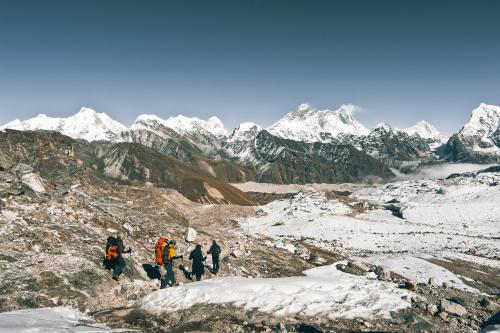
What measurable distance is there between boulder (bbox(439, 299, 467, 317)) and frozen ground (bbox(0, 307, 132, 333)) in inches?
485

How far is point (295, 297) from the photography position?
683 inches

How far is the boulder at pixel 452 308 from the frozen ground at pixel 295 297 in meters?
1.28

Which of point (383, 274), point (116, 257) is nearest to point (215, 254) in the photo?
point (116, 257)

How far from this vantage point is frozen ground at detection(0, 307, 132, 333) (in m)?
14.0

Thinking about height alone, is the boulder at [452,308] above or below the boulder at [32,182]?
below

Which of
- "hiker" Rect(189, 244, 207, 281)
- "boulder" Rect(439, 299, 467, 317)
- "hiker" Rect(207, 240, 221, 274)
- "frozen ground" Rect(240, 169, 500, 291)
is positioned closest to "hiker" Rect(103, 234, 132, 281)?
"hiker" Rect(189, 244, 207, 281)

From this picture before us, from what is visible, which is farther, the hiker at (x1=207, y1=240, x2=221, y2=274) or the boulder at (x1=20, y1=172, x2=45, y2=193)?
the boulder at (x1=20, y1=172, x2=45, y2=193)

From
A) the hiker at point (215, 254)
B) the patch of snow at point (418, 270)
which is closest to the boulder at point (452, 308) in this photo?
the hiker at point (215, 254)

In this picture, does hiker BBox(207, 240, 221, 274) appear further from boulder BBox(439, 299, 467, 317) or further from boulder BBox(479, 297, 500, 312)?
boulder BBox(479, 297, 500, 312)

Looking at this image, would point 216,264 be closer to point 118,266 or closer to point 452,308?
point 118,266

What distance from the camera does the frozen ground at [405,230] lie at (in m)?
50.8

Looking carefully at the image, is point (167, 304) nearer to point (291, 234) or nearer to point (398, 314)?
point (398, 314)

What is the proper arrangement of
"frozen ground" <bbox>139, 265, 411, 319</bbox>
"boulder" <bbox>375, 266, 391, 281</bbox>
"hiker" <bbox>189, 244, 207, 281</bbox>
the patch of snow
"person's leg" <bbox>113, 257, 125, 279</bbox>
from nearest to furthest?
"frozen ground" <bbox>139, 265, 411, 319</bbox>
"person's leg" <bbox>113, 257, 125, 279</bbox>
"hiker" <bbox>189, 244, 207, 281</bbox>
"boulder" <bbox>375, 266, 391, 281</bbox>
the patch of snow

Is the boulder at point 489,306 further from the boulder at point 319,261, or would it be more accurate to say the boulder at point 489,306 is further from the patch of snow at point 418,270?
the boulder at point 319,261
